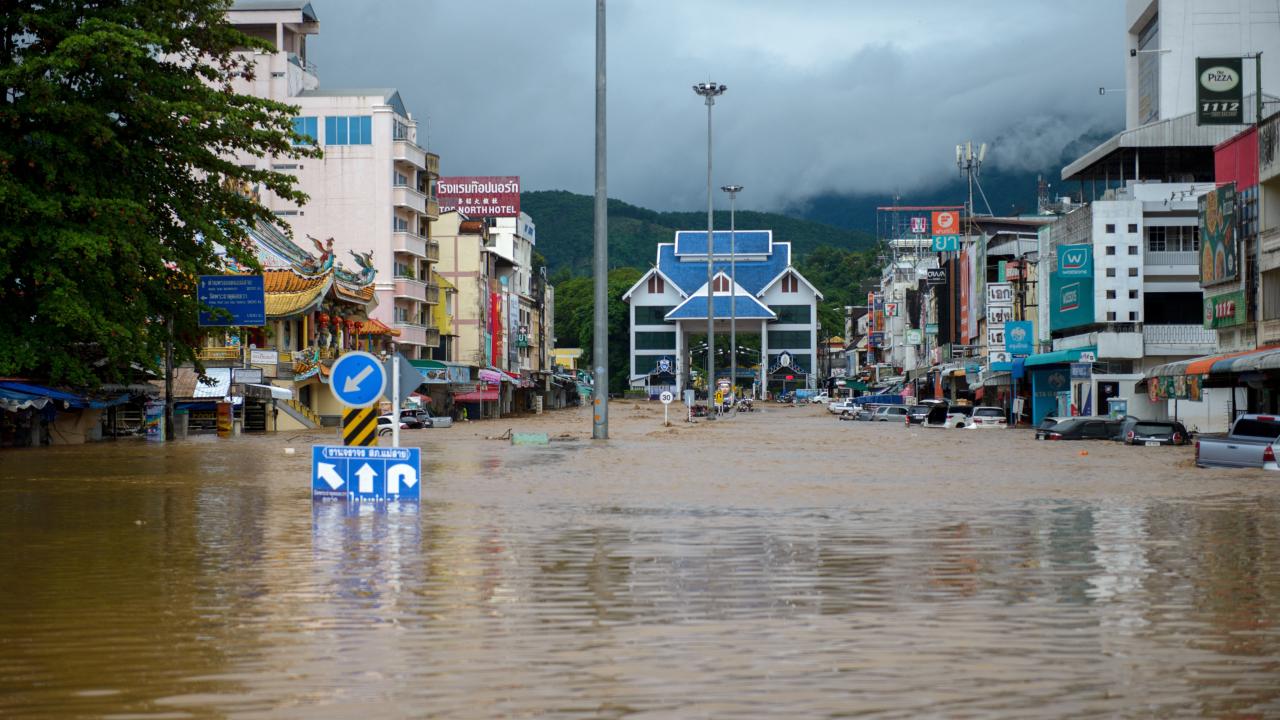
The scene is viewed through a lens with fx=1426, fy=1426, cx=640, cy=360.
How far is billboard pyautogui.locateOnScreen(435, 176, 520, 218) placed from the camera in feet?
341

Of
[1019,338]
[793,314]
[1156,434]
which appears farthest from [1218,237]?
[793,314]

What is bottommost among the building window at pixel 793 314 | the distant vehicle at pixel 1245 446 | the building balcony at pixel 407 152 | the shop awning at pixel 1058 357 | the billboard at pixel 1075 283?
the distant vehicle at pixel 1245 446

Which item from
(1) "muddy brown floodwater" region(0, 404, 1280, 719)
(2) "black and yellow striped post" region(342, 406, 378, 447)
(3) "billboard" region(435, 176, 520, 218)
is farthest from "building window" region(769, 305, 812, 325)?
(2) "black and yellow striped post" region(342, 406, 378, 447)

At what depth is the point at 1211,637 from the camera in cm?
849

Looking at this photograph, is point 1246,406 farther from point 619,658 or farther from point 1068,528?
point 619,658

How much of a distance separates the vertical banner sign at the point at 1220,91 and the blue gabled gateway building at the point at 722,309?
99.1 meters

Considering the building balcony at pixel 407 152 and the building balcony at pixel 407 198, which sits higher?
the building balcony at pixel 407 152

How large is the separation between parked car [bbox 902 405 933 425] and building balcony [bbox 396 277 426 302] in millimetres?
30821

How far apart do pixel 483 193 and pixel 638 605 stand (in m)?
96.8

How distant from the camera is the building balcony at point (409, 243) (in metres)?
85.7

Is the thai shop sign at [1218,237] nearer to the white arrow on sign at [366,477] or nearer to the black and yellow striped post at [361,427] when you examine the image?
the black and yellow striped post at [361,427]

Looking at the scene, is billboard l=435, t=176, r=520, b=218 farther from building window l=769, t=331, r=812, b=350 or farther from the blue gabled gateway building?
building window l=769, t=331, r=812, b=350

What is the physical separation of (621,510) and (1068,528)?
5.68 m

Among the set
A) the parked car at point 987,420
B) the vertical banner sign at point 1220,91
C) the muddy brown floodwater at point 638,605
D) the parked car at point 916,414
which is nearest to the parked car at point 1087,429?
the vertical banner sign at point 1220,91
